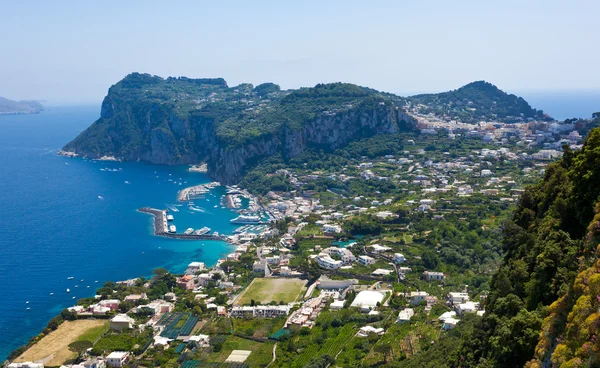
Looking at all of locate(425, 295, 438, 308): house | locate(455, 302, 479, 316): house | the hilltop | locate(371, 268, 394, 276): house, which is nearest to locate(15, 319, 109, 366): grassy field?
locate(371, 268, 394, 276): house

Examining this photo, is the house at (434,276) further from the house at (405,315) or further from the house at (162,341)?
the house at (162,341)

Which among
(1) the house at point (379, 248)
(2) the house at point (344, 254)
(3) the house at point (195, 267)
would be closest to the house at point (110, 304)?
(3) the house at point (195, 267)

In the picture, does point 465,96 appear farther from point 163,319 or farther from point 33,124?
point 33,124

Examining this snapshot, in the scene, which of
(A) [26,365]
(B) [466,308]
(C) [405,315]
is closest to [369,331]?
(C) [405,315]

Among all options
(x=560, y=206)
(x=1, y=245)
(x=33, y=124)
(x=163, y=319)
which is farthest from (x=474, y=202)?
(x=33, y=124)

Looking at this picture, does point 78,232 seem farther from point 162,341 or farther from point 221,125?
point 221,125
